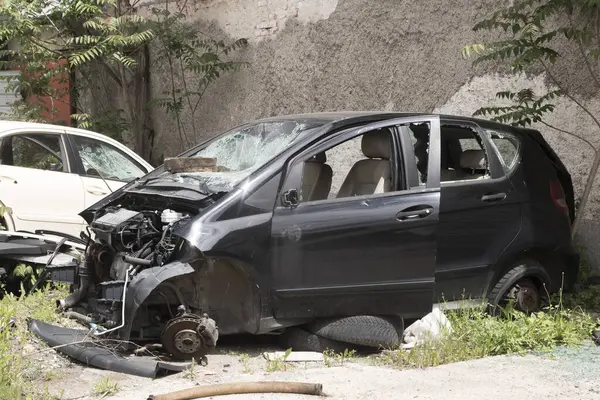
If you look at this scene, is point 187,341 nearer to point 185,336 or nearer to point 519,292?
point 185,336

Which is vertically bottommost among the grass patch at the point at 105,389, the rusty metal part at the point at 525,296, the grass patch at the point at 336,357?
the grass patch at the point at 105,389

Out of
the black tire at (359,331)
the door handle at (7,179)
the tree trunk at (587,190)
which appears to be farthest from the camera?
the door handle at (7,179)

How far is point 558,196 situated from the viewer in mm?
6980

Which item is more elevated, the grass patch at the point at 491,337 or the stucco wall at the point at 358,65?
the stucco wall at the point at 358,65

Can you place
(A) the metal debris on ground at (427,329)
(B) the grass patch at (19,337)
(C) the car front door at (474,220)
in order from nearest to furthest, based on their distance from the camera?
(B) the grass patch at (19,337) < (A) the metal debris on ground at (427,329) < (C) the car front door at (474,220)

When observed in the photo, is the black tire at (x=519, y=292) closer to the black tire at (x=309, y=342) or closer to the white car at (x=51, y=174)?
the black tire at (x=309, y=342)

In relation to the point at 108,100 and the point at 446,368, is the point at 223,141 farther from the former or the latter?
the point at 108,100

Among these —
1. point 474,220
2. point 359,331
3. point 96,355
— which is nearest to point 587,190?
point 474,220

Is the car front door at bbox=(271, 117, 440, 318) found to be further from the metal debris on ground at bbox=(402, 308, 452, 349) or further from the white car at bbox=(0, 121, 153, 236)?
the white car at bbox=(0, 121, 153, 236)

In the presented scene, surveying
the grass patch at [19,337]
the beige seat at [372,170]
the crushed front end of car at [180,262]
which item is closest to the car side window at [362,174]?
the beige seat at [372,170]

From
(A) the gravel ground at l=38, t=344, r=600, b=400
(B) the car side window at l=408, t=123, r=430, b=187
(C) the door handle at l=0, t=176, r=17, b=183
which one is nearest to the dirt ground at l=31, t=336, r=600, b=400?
(A) the gravel ground at l=38, t=344, r=600, b=400

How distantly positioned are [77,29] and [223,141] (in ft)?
21.7

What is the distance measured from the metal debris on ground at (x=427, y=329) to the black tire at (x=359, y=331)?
19 centimetres

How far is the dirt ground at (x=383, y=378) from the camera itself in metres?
5.00
